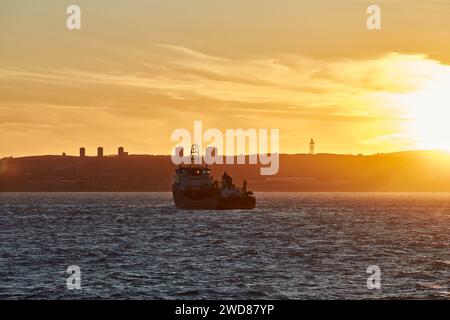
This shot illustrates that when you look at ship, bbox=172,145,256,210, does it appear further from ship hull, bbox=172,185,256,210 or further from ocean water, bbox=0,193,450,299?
ocean water, bbox=0,193,450,299

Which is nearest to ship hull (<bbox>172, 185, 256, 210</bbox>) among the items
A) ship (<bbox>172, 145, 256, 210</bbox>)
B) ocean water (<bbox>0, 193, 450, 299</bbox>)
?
ship (<bbox>172, 145, 256, 210</bbox>)

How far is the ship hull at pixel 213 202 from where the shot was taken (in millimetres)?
143375

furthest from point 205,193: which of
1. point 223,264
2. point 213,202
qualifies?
point 223,264

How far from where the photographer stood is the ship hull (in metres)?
143

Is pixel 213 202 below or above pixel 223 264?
below

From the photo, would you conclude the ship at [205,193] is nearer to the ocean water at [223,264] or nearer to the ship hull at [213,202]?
the ship hull at [213,202]

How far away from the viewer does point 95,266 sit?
47.0 m

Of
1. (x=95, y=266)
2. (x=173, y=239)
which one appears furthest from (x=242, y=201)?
(x=95, y=266)

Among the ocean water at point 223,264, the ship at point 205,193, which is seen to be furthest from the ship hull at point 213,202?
the ocean water at point 223,264

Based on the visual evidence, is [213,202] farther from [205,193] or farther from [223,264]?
[223,264]

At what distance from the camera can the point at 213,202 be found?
143250 mm
